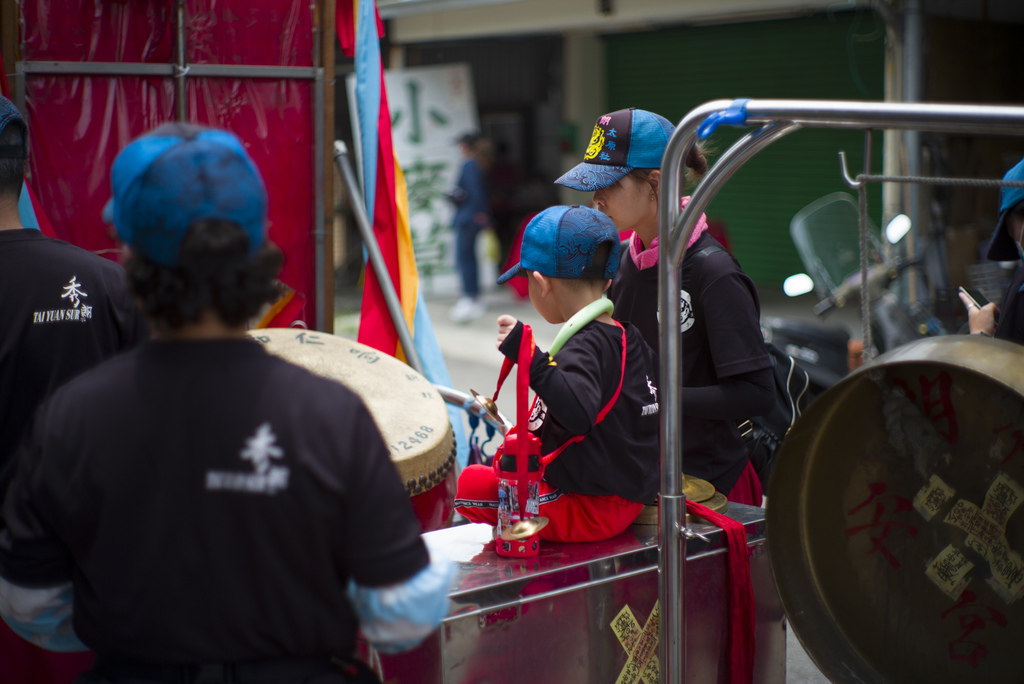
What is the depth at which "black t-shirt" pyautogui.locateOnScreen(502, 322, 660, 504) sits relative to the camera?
2143mm

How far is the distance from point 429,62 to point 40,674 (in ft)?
38.9

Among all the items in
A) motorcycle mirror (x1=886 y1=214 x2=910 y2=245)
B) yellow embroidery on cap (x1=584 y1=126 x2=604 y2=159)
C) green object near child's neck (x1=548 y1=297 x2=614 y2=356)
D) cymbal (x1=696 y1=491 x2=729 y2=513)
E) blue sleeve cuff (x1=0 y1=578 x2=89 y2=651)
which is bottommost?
cymbal (x1=696 y1=491 x2=729 y2=513)

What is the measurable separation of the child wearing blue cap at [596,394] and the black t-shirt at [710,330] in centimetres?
19

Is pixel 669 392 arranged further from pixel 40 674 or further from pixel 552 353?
pixel 40 674

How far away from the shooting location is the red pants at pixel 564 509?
229 centimetres

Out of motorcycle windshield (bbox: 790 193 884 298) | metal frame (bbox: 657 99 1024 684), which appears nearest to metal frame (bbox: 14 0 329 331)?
metal frame (bbox: 657 99 1024 684)

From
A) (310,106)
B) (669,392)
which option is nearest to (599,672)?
(669,392)

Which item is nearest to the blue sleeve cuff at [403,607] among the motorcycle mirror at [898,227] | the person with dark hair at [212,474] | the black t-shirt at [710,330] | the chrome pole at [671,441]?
the person with dark hair at [212,474]

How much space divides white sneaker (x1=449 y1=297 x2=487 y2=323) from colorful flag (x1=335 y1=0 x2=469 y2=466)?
648 centimetres

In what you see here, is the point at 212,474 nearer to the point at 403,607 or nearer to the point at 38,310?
the point at 403,607

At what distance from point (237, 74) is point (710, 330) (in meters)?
2.17

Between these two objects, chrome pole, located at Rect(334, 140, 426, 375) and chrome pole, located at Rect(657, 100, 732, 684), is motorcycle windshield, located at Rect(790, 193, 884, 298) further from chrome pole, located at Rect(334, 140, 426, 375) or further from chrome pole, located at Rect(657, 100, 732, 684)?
chrome pole, located at Rect(657, 100, 732, 684)

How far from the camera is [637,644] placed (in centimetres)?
232

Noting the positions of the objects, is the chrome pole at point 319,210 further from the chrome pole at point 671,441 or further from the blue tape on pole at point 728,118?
the blue tape on pole at point 728,118
